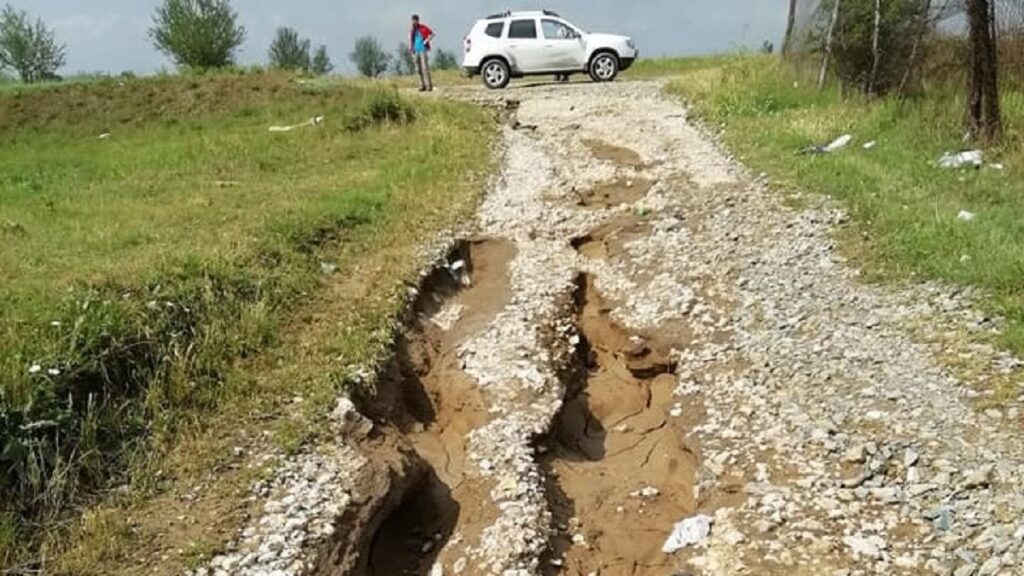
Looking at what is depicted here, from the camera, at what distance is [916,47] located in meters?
14.6

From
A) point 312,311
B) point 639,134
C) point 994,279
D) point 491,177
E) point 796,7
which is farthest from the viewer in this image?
point 796,7

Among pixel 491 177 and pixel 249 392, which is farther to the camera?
pixel 491 177

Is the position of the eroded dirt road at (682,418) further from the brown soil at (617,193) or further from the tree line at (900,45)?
the tree line at (900,45)

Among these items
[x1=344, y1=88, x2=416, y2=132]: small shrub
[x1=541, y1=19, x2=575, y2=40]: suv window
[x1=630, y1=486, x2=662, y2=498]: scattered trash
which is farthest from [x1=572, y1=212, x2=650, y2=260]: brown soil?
[x1=541, y1=19, x2=575, y2=40]: suv window

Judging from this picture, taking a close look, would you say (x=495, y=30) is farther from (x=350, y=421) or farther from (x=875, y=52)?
(x=350, y=421)

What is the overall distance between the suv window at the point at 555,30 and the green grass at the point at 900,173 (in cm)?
583

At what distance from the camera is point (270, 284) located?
29.6 ft

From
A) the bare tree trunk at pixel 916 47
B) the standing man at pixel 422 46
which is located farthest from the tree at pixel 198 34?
the bare tree trunk at pixel 916 47

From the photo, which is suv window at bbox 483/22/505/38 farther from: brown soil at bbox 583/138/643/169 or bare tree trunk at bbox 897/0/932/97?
bare tree trunk at bbox 897/0/932/97

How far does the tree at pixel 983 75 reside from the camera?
11.8 meters

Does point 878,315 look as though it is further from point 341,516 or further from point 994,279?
point 341,516

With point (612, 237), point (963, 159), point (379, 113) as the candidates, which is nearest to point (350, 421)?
point (612, 237)

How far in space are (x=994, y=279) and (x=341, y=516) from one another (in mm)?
5930

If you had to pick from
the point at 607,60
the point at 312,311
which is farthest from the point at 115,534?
the point at 607,60
